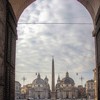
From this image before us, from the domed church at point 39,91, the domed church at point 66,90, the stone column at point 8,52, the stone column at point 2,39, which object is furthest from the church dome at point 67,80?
the stone column at point 2,39

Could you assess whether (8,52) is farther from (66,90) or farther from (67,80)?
(67,80)

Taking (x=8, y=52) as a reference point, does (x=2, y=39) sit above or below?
above

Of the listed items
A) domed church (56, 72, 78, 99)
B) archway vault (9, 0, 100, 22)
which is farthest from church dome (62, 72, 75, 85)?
archway vault (9, 0, 100, 22)

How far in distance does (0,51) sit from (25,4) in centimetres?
683

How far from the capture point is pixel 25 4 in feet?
54.5

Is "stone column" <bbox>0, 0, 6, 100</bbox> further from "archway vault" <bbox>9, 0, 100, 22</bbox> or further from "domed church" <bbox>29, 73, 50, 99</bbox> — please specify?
"domed church" <bbox>29, 73, 50, 99</bbox>

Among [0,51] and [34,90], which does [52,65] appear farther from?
[34,90]

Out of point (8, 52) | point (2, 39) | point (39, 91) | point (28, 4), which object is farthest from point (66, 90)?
point (2, 39)

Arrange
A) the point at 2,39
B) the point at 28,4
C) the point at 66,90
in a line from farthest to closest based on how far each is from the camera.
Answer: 1. the point at 66,90
2. the point at 28,4
3. the point at 2,39

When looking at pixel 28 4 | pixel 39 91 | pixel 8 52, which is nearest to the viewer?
pixel 8 52

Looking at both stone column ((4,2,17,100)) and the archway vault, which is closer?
stone column ((4,2,17,100))

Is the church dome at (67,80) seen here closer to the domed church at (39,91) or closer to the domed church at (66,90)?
the domed church at (66,90)

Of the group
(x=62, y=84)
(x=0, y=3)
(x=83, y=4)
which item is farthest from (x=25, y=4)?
(x=62, y=84)

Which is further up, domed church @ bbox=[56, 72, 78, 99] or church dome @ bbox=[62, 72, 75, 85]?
church dome @ bbox=[62, 72, 75, 85]
